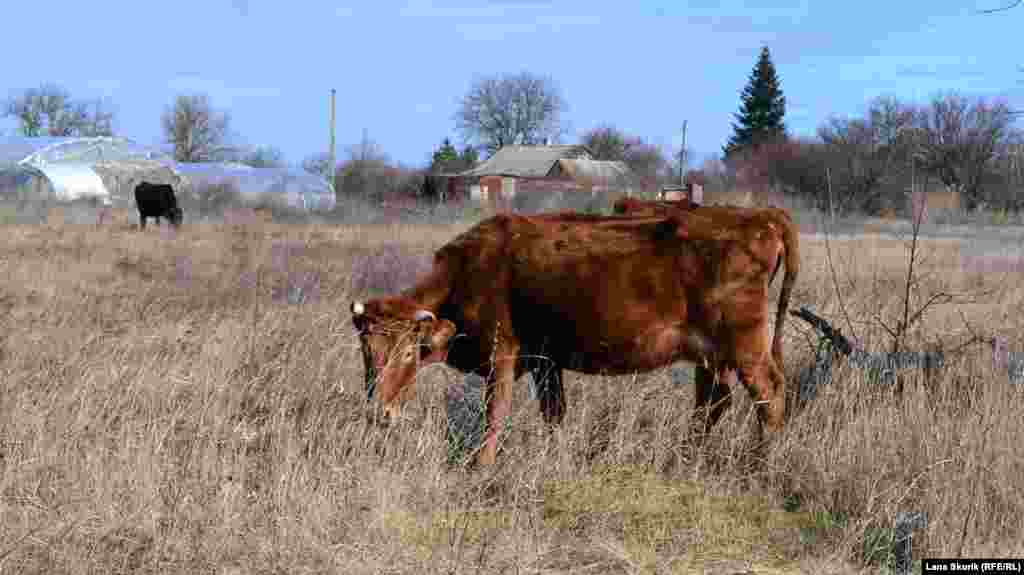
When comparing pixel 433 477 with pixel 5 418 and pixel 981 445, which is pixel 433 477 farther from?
pixel 981 445

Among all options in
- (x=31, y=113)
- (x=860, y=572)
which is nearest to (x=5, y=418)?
(x=860, y=572)

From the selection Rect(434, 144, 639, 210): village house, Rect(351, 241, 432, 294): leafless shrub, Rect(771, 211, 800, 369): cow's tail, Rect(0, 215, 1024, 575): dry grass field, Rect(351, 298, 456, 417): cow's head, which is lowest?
Rect(0, 215, 1024, 575): dry grass field

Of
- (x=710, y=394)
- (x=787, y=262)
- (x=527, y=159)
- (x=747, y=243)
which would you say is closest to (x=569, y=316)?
(x=710, y=394)

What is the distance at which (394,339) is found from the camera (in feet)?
22.8

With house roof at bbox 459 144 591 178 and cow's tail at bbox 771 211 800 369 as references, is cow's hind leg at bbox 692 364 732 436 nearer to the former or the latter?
cow's tail at bbox 771 211 800 369

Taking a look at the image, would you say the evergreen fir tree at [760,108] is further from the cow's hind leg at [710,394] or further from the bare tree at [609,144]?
the cow's hind leg at [710,394]

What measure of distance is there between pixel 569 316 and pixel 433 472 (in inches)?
57.9

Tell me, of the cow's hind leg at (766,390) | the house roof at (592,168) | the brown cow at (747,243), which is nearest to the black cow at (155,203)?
the brown cow at (747,243)

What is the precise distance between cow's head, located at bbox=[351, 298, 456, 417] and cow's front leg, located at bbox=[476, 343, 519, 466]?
1.15ft

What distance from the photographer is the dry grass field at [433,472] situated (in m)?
5.14

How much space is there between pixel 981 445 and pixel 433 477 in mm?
2878

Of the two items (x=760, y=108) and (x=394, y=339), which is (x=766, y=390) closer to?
(x=394, y=339)

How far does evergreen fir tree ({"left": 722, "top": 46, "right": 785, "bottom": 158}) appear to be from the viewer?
77.9 m

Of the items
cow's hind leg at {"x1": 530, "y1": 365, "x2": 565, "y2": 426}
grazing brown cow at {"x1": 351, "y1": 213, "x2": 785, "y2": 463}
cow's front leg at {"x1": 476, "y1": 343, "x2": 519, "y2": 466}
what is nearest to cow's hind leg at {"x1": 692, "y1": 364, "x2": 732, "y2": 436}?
grazing brown cow at {"x1": 351, "y1": 213, "x2": 785, "y2": 463}
